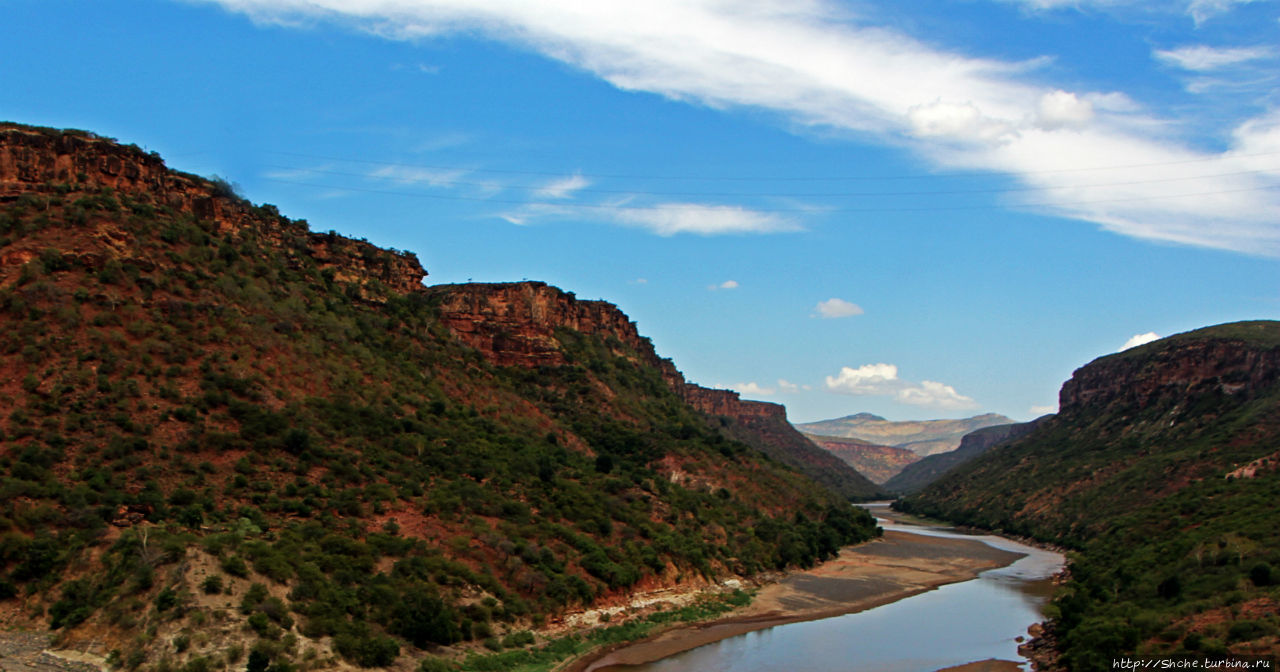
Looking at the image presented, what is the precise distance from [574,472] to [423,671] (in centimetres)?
2725

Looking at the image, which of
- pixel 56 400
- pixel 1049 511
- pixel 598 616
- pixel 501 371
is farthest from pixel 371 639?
pixel 1049 511

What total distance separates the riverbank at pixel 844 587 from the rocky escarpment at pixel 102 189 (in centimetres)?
3138

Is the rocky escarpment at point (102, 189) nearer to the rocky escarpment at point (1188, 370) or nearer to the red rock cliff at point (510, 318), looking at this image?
the red rock cliff at point (510, 318)

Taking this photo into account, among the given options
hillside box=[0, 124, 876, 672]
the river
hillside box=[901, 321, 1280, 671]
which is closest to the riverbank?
the river

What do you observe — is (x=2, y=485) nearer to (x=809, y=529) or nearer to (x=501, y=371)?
(x=501, y=371)

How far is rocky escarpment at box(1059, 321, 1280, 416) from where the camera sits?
3686 inches

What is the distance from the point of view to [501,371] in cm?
7888

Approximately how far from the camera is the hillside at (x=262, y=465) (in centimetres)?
3044

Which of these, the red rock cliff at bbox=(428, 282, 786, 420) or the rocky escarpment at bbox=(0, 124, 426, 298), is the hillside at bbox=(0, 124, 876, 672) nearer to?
the rocky escarpment at bbox=(0, 124, 426, 298)

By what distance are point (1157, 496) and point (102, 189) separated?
266ft

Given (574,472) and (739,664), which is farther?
(574,472)

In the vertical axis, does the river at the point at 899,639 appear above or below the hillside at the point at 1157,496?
below

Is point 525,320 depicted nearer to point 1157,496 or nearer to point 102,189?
point 102,189

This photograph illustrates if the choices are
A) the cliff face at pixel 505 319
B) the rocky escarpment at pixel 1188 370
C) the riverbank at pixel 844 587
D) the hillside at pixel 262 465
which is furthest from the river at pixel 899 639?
the rocky escarpment at pixel 1188 370
